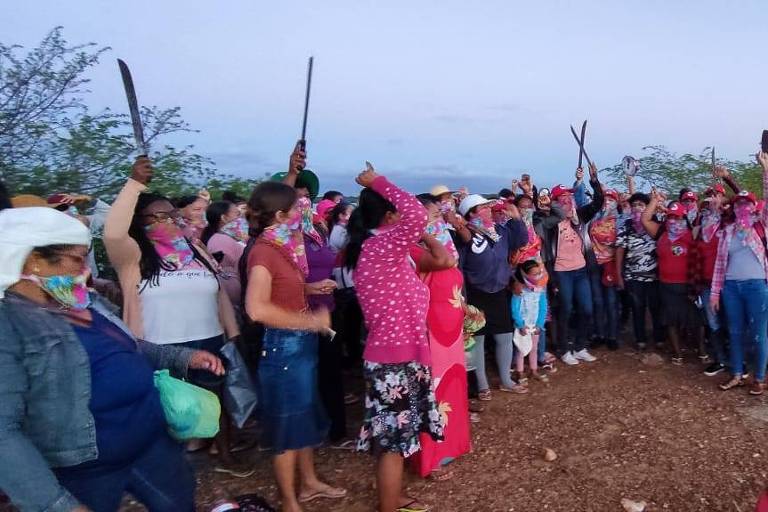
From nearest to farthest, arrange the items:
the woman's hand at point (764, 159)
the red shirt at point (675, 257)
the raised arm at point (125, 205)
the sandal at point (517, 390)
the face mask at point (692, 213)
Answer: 1. the raised arm at point (125, 205)
2. the woman's hand at point (764, 159)
3. the sandal at point (517, 390)
4. the red shirt at point (675, 257)
5. the face mask at point (692, 213)

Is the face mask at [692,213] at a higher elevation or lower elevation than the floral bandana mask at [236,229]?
lower

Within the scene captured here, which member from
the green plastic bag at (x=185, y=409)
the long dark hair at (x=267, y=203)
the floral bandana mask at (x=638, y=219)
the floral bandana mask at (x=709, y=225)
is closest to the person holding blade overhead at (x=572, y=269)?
the floral bandana mask at (x=638, y=219)

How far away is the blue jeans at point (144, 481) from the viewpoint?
190 cm

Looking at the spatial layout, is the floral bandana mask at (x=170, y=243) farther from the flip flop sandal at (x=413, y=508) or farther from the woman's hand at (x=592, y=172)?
the woman's hand at (x=592, y=172)

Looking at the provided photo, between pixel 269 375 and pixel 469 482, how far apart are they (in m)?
1.67

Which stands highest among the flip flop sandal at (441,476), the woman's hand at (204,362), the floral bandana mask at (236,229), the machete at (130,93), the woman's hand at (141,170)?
the machete at (130,93)

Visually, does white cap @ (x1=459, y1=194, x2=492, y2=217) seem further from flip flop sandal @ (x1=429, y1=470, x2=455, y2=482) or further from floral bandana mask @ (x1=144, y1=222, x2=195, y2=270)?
floral bandana mask @ (x1=144, y1=222, x2=195, y2=270)

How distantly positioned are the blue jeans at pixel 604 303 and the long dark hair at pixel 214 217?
4.13 metres

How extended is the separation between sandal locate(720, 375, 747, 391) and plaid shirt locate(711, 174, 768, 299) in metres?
0.78

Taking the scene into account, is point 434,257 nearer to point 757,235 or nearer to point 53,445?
point 53,445

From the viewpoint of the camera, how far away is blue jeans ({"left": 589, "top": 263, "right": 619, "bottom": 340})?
6.41m

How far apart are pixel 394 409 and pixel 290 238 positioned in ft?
3.68

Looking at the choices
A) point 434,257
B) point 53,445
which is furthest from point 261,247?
point 53,445

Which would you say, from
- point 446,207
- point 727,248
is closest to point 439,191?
point 446,207
